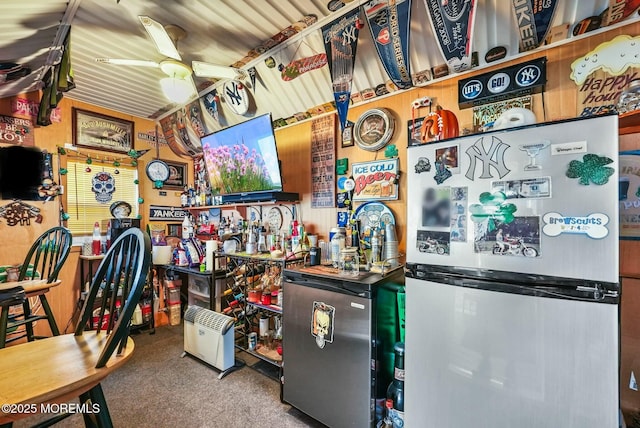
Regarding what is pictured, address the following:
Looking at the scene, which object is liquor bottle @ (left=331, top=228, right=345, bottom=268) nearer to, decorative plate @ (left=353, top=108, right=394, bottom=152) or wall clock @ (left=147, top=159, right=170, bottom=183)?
decorative plate @ (left=353, top=108, right=394, bottom=152)

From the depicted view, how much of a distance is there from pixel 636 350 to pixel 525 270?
945 millimetres

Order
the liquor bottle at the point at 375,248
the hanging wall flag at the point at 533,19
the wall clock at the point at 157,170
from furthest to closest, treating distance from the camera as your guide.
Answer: the wall clock at the point at 157,170
the liquor bottle at the point at 375,248
the hanging wall flag at the point at 533,19

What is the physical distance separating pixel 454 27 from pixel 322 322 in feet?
6.64

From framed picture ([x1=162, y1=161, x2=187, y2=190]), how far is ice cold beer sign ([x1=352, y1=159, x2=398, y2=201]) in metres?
2.95

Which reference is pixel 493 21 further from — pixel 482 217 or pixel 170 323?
pixel 170 323

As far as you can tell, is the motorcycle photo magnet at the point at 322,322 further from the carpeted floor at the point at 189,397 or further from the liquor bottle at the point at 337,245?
the carpeted floor at the point at 189,397

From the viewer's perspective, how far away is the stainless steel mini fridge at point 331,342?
153 cm

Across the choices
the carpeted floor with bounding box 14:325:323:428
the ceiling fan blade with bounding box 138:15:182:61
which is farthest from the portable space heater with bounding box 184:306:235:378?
the ceiling fan blade with bounding box 138:15:182:61

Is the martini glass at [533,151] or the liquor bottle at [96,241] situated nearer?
the martini glass at [533,151]

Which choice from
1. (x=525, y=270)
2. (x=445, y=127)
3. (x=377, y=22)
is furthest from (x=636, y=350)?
(x=377, y=22)

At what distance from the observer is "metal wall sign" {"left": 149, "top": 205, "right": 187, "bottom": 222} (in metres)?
3.81

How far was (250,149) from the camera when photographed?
8.80 ft

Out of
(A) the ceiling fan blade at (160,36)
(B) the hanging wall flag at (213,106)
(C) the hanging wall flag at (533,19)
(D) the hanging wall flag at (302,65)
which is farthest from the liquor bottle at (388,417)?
(B) the hanging wall flag at (213,106)

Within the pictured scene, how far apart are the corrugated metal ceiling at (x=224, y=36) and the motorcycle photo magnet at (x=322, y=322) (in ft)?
5.90
